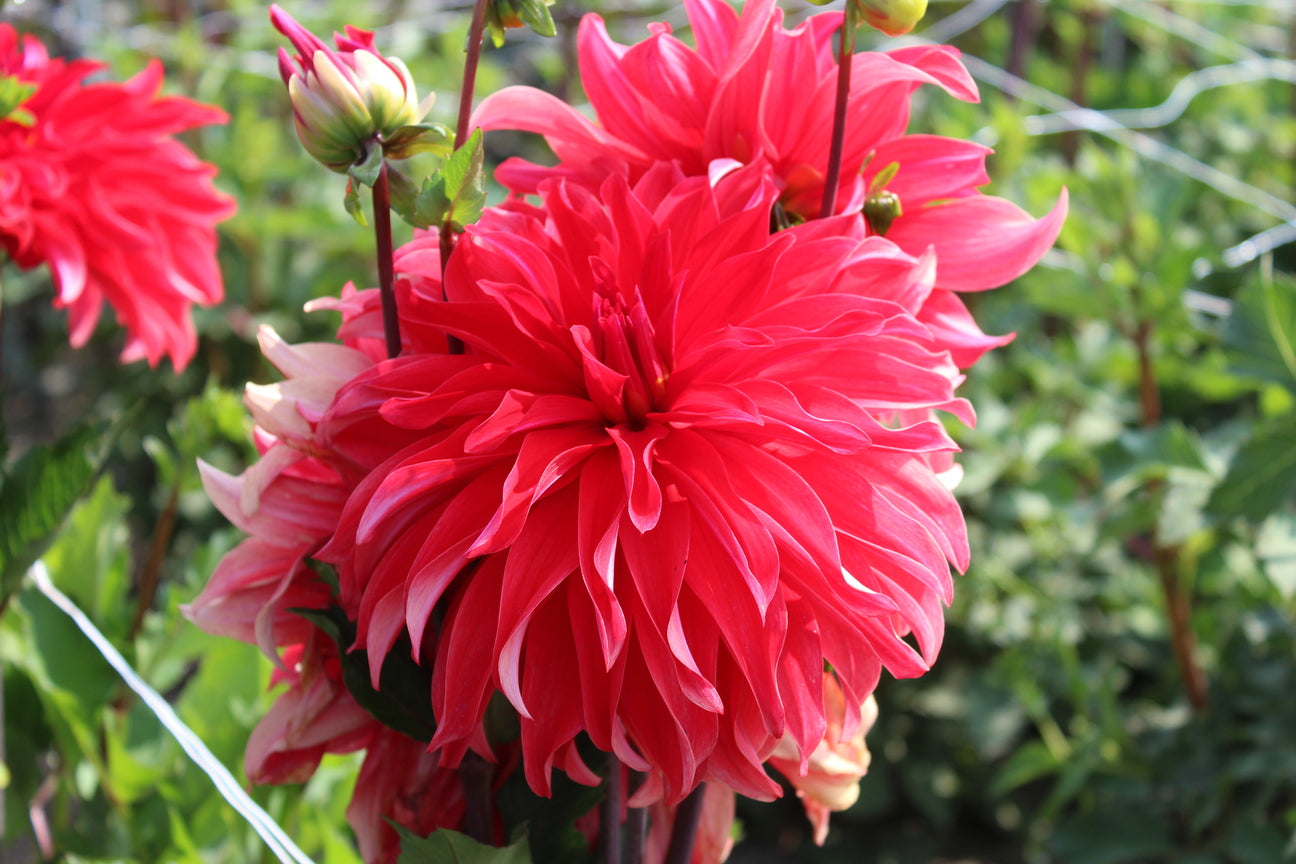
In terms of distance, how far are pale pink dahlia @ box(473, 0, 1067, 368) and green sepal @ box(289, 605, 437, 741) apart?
224 millimetres

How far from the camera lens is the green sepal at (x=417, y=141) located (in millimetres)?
418

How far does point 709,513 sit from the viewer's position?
0.40 meters

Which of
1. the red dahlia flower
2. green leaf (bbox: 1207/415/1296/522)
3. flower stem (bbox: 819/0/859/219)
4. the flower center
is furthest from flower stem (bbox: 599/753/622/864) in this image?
green leaf (bbox: 1207/415/1296/522)

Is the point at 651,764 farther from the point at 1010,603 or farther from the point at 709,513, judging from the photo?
the point at 1010,603

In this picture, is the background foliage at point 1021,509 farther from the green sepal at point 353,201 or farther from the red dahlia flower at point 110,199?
the green sepal at point 353,201

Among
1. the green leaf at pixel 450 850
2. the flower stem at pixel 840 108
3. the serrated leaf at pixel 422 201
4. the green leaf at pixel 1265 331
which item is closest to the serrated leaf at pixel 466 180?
the serrated leaf at pixel 422 201

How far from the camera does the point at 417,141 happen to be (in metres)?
0.42

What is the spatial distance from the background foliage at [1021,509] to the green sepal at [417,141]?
0.37 meters

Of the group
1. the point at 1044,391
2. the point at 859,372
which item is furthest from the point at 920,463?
the point at 1044,391

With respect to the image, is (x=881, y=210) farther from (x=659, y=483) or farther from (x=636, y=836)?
(x=636, y=836)

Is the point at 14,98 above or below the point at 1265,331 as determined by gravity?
above

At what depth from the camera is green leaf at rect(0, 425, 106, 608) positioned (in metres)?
0.66

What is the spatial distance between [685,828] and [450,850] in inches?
4.3

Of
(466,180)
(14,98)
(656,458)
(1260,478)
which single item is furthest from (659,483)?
(1260,478)
